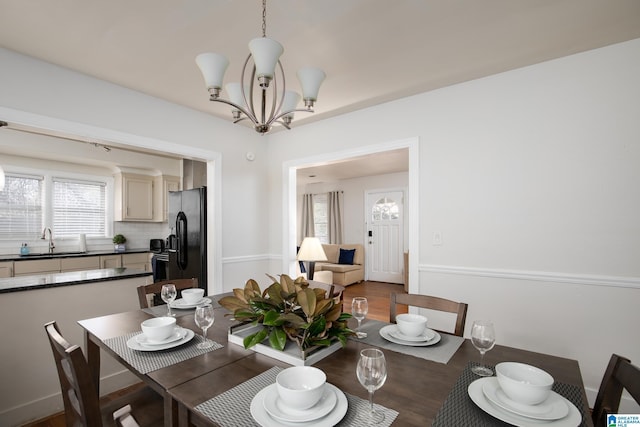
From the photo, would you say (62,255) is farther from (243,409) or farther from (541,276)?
(541,276)

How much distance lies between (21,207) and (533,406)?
19.8 ft

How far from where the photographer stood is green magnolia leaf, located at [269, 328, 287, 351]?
3.78 ft

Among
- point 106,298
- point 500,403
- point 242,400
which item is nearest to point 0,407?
point 106,298

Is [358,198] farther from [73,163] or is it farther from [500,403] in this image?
[500,403]

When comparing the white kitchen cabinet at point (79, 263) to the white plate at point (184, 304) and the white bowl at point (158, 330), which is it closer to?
the white plate at point (184, 304)

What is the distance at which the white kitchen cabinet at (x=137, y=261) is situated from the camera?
4.81 m

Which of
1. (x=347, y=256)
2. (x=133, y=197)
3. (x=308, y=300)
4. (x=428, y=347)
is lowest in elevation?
(x=347, y=256)

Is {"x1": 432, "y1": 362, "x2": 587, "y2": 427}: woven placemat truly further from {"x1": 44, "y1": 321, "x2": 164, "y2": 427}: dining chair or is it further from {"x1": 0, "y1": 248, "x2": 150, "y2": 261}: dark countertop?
{"x1": 0, "y1": 248, "x2": 150, "y2": 261}: dark countertop

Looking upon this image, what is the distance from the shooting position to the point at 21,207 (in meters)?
4.36

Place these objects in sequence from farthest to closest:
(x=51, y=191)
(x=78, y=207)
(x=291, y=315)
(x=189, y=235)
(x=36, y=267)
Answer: (x=78, y=207) → (x=51, y=191) → (x=36, y=267) → (x=189, y=235) → (x=291, y=315)

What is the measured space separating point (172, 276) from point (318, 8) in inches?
138

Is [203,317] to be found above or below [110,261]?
above

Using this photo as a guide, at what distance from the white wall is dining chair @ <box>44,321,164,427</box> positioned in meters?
2.13

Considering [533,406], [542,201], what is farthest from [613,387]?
[542,201]
